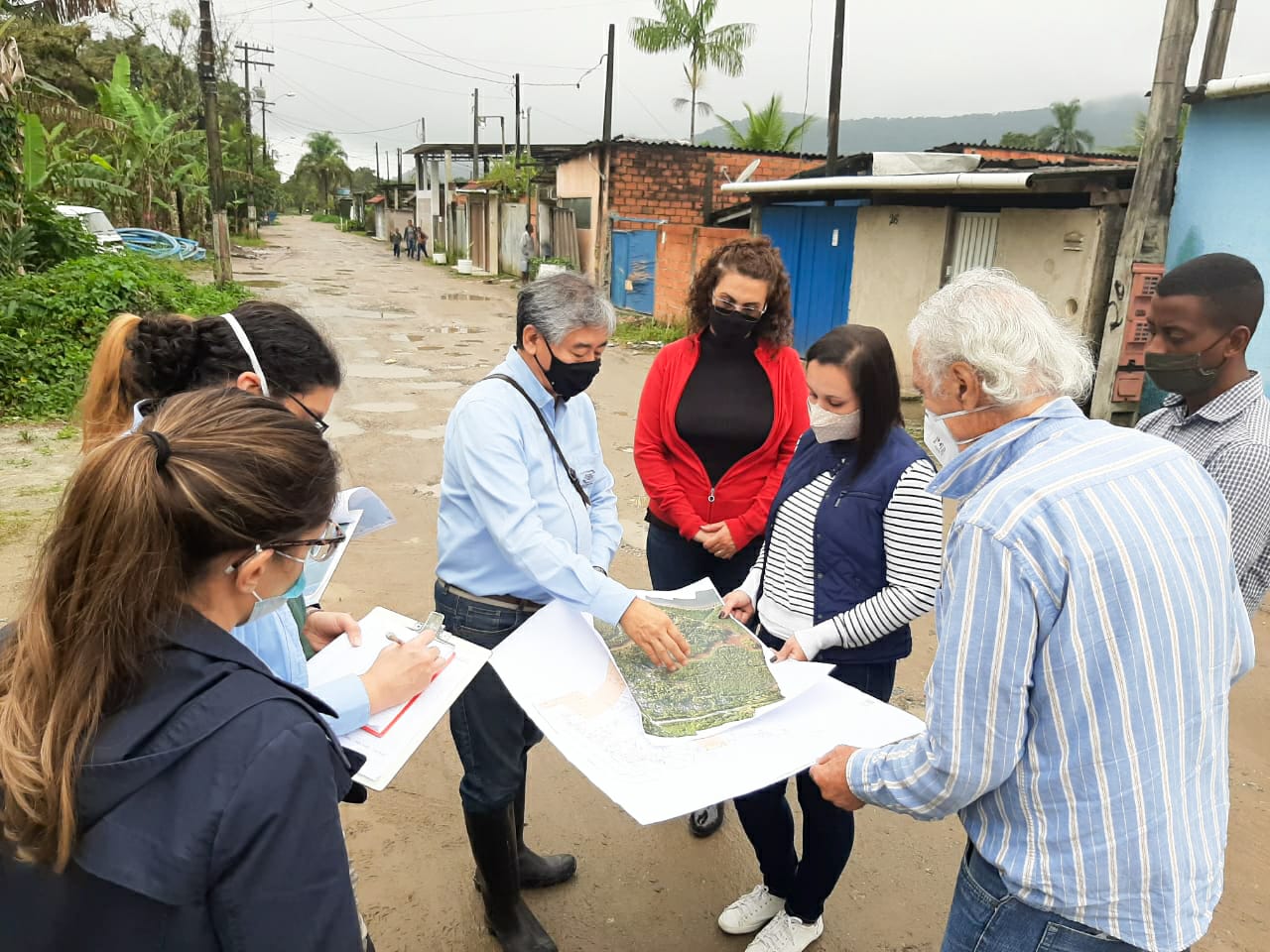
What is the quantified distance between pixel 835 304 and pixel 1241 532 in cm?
866

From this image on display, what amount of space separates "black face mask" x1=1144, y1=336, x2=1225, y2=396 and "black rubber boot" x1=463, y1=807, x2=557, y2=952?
7.17 ft

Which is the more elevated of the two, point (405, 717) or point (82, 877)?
point (82, 877)

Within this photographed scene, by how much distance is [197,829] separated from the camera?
913 mm

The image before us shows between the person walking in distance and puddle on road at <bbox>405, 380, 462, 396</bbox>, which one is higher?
the person walking in distance

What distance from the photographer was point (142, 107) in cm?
1816

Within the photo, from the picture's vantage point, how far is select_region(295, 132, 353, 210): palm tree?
242 ft

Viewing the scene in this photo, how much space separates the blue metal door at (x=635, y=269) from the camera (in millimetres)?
15227

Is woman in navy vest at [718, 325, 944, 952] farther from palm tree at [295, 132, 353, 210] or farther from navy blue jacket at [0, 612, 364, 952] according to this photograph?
palm tree at [295, 132, 353, 210]

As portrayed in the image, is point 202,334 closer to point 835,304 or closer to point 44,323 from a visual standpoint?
point 44,323

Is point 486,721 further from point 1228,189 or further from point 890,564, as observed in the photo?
point 1228,189

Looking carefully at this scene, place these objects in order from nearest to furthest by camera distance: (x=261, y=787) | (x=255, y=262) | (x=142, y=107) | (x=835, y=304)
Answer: (x=261, y=787) < (x=835, y=304) < (x=142, y=107) < (x=255, y=262)

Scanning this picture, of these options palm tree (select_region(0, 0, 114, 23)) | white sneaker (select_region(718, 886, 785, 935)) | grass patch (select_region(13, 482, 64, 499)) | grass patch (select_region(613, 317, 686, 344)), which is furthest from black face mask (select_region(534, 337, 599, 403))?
palm tree (select_region(0, 0, 114, 23))

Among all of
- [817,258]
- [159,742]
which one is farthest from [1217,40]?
[159,742]

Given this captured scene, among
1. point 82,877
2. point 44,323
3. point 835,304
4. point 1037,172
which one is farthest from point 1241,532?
point 44,323
